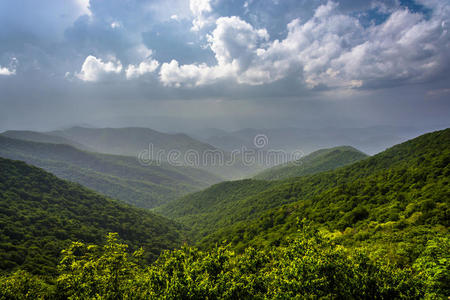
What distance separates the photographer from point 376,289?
1393 cm

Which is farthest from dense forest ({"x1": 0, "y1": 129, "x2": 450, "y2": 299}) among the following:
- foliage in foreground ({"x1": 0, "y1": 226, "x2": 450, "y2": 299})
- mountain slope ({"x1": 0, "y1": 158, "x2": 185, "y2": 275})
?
mountain slope ({"x1": 0, "y1": 158, "x2": 185, "y2": 275})

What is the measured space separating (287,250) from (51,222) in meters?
107

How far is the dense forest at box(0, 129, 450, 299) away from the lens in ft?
48.6

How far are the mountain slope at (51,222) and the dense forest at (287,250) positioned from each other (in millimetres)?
520

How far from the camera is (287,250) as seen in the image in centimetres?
2012

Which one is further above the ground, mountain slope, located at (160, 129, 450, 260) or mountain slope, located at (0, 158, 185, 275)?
mountain slope, located at (160, 129, 450, 260)

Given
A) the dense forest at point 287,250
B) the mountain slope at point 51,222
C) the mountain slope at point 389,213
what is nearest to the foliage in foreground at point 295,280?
the dense forest at point 287,250

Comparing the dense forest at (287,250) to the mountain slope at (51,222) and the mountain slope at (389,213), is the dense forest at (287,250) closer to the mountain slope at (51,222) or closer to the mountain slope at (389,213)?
the mountain slope at (389,213)

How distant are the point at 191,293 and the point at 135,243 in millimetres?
101612

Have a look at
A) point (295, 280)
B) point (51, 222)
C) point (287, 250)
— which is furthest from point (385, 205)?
point (51, 222)

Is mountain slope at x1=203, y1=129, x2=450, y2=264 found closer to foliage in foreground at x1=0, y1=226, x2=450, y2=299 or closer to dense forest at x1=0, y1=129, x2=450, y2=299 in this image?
dense forest at x1=0, y1=129, x2=450, y2=299

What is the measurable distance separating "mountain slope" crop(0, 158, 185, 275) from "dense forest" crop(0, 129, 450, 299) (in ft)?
1.70

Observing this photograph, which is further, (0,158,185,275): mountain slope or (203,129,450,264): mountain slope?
(0,158,185,275): mountain slope

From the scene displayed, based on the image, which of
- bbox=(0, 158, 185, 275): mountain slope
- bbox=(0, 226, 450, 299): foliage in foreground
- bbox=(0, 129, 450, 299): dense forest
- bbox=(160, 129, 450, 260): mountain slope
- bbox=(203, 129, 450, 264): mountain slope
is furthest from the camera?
bbox=(0, 158, 185, 275): mountain slope
